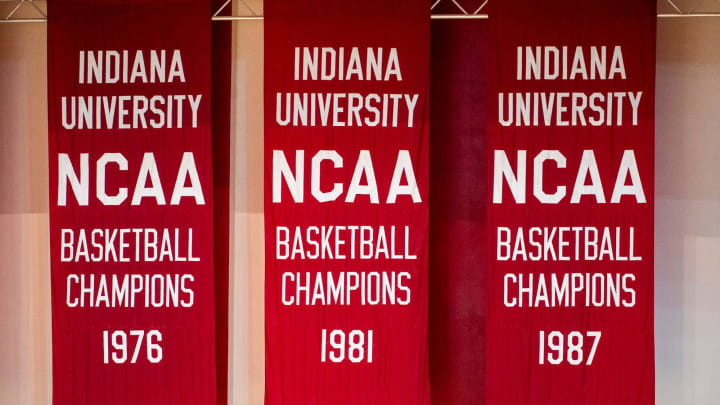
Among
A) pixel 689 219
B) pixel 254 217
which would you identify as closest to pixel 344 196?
pixel 254 217

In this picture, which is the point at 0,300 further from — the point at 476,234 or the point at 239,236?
the point at 476,234

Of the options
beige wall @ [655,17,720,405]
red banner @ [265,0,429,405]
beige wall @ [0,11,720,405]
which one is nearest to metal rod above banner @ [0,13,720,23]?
beige wall @ [0,11,720,405]

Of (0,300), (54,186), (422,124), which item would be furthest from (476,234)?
(0,300)

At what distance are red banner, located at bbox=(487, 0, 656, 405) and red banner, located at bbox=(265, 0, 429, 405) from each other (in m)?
0.75

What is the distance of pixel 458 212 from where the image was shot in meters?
8.47

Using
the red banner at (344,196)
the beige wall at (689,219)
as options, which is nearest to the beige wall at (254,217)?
the beige wall at (689,219)

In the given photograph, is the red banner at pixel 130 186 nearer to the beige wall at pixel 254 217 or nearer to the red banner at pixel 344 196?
the beige wall at pixel 254 217

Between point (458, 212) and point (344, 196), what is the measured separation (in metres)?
1.25

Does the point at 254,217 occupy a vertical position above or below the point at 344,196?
below

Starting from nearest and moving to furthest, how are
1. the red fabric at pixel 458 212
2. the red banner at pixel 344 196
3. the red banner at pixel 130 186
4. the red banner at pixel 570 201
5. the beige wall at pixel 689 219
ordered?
the red banner at pixel 570 201 < the red banner at pixel 344 196 < the red banner at pixel 130 186 < the beige wall at pixel 689 219 < the red fabric at pixel 458 212

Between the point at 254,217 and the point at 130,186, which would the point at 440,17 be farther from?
the point at 130,186

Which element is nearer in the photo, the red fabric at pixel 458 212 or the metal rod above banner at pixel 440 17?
the metal rod above banner at pixel 440 17

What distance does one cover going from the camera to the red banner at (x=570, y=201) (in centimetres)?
774

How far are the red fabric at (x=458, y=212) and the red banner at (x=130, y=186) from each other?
2.25 meters
